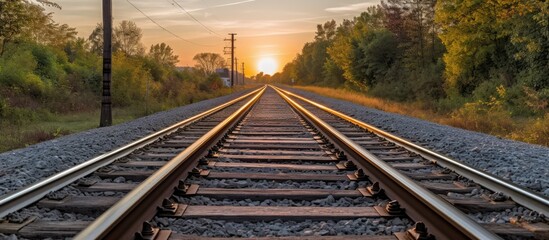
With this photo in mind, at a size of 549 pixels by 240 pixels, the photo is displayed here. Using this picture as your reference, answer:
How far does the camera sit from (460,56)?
34094mm

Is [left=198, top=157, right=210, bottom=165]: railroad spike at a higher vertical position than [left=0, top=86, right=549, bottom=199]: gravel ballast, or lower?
higher

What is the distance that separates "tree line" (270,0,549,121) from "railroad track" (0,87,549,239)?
16.0 metres

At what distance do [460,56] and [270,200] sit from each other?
33281 mm

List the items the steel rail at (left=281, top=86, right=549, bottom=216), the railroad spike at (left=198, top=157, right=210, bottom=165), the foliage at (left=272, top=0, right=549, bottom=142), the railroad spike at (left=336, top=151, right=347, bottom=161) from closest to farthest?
the steel rail at (left=281, top=86, right=549, bottom=216), the railroad spike at (left=198, top=157, right=210, bottom=165), the railroad spike at (left=336, top=151, right=347, bottom=161), the foliage at (left=272, top=0, right=549, bottom=142)

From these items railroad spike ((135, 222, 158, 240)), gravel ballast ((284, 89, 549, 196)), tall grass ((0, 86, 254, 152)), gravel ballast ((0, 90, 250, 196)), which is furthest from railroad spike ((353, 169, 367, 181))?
tall grass ((0, 86, 254, 152))

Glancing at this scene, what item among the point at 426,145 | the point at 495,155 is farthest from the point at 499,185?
the point at 426,145

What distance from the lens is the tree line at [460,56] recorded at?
24828 millimetres

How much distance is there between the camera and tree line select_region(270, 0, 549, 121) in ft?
81.5

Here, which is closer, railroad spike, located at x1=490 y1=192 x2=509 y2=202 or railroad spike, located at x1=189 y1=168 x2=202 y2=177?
railroad spike, located at x1=490 y1=192 x2=509 y2=202

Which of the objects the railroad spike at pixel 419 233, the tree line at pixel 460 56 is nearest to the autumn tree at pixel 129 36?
the tree line at pixel 460 56

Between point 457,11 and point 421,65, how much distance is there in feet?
57.2

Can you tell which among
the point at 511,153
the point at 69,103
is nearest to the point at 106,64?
the point at 69,103

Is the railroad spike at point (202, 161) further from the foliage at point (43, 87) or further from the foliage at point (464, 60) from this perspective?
the foliage at point (464, 60)

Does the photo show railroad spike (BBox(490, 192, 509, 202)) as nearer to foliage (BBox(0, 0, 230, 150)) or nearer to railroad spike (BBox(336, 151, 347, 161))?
railroad spike (BBox(336, 151, 347, 161))
